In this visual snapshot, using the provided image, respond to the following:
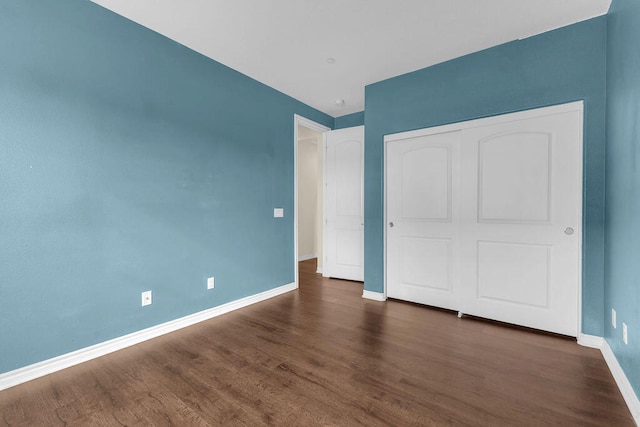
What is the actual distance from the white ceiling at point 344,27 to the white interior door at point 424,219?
0.93 metres

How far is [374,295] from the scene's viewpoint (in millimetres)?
3518

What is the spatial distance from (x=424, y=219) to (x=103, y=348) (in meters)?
3.23

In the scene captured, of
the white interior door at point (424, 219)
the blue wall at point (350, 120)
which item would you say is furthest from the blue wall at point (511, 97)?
the blue wall at point (350, 120)

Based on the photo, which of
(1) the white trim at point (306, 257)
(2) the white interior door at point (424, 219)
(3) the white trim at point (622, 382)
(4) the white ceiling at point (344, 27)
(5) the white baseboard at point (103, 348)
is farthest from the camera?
(1) the white trim at point (306, 257)

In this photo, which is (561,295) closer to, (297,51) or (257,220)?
(257,220)

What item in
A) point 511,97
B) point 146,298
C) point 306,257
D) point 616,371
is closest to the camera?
point 616,371

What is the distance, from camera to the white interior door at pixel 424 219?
304 cm

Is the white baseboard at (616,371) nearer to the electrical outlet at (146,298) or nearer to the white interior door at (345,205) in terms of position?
the white interior door at (345,205)

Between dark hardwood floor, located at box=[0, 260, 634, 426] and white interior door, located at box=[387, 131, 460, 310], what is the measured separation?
1.92 feet

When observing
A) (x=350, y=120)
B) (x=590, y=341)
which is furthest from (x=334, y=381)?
(x=350, y=120)

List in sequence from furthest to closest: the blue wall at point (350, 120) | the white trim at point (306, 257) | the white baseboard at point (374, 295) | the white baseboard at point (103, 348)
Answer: the white trim at point (306, 257)
the blue wall at point (350, 120)
the white baseboard at point (374, 295)
the white baseboard at point (103, 348)

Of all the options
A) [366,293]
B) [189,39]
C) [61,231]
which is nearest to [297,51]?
[189,39]

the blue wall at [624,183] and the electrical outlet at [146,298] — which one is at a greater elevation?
Result: the blue wall at [624,183]

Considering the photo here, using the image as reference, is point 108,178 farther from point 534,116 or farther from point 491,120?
point 534,116
